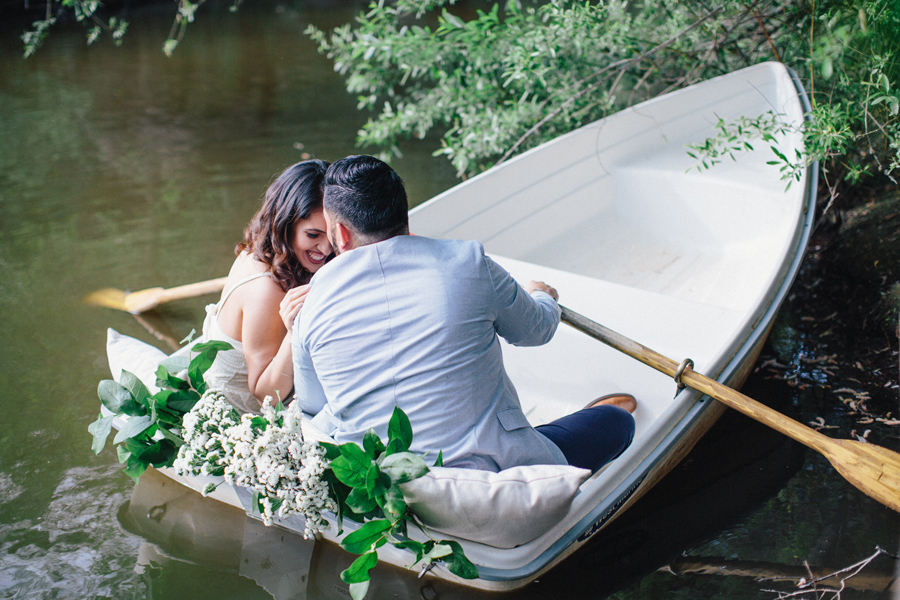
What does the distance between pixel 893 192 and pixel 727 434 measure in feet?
6.69

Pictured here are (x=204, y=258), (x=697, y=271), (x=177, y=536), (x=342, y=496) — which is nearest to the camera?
(x=342, y=496)

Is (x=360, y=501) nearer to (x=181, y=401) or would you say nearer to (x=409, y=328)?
(x=409, y=328)

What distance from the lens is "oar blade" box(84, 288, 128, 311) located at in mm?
3711

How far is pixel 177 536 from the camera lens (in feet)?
7.80

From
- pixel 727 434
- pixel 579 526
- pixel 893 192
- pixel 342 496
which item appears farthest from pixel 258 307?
pixel 893 192

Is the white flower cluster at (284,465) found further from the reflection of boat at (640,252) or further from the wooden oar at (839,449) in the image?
the wooden oar at (839,449)

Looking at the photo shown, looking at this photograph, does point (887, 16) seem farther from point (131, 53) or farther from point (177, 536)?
point (131, 53)

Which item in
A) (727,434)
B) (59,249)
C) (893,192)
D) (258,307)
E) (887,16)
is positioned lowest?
(727,434)

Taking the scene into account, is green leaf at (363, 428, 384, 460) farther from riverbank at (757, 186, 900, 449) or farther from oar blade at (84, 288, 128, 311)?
oar blade at (84, 288, 128, 311)

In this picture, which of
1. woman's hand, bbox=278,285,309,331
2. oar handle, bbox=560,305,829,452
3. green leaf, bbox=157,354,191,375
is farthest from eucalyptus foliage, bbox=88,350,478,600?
oar handle, bbox=560,305,829,452

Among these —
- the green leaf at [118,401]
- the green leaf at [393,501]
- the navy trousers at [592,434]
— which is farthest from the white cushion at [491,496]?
the green leaf at [118,401]

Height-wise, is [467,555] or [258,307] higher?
[258,307]

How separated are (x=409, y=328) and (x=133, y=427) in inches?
37.2

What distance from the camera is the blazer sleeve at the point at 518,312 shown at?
160 cm
